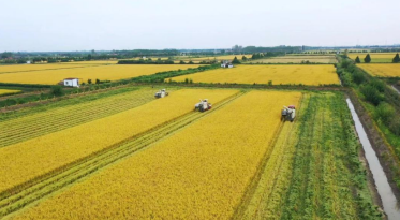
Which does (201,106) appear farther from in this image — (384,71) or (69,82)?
(384,71)

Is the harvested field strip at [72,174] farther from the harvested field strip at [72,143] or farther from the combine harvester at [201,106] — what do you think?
the combine harvester at [201,106]

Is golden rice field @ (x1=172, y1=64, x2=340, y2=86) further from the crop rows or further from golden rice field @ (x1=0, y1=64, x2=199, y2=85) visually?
the crop rows

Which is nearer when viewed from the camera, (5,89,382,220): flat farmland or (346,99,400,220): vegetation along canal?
(5,89,382,220): flat farmland

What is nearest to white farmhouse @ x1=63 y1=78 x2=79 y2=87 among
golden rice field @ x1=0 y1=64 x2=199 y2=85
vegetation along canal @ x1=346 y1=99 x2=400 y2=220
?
golden rice field @ x1=0 y1=64 x2=199 y2=85

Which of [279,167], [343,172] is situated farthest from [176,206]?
[343,172]

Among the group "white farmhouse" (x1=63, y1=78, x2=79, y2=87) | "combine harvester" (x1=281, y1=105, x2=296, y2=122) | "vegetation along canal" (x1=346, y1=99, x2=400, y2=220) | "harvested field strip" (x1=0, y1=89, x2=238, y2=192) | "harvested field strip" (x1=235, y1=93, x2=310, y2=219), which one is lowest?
"vegetation along canal" (x1=346, y1=99, x2=400, y2=220)

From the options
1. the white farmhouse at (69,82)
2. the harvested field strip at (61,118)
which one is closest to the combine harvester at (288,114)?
the harvested field strip at (61,118)
